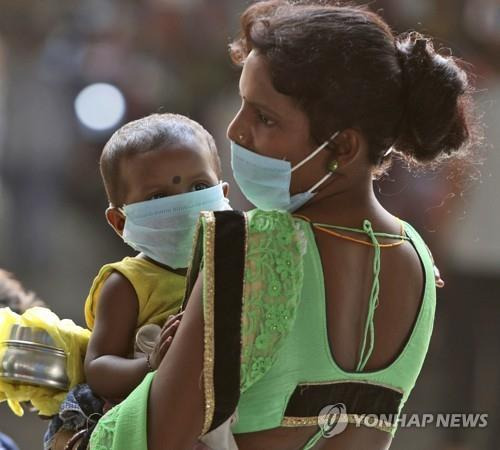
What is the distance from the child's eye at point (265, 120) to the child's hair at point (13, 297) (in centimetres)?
84

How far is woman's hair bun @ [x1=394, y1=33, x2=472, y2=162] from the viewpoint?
1.54 meters

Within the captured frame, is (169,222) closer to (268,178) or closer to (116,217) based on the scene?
(116,217)

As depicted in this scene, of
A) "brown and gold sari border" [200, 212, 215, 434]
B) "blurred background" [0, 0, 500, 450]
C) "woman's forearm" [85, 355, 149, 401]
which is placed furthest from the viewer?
"blurred background" [0, 0, 500, 450]

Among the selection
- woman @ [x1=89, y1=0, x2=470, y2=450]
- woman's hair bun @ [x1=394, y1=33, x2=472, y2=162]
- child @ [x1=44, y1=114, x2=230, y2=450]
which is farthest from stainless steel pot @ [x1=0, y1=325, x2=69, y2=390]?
woman's hair bun @ [x1=394, y1=33, x2=472, y2=162]

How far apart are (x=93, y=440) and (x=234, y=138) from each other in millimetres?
493

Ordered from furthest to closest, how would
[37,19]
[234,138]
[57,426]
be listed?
[37,19], [57,426], [234,138]

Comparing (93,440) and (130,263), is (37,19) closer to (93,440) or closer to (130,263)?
(130,263)

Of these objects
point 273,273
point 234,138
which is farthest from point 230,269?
point 234,138

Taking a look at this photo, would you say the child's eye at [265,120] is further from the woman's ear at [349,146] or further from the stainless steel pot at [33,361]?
the stainless steel pot at [33,361]

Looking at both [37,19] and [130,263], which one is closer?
[130,263]

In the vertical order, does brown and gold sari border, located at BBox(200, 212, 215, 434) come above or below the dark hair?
below

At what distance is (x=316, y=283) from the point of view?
147 centimetres

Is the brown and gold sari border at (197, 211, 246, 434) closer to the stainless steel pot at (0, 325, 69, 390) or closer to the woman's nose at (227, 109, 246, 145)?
the woman's nose at (227, 109, 246, 145)

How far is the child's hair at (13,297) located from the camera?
6.98ft
